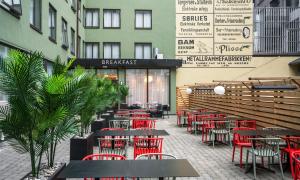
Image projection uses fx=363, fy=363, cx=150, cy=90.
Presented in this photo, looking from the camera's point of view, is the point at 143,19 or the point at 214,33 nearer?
the point at 214,33

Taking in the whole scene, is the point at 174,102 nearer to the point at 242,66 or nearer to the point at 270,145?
the point at 242,66

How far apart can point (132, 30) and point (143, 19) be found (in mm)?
1258

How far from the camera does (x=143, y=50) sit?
93.6 ft

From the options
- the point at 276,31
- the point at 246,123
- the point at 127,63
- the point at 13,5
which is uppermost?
the point at 276,31

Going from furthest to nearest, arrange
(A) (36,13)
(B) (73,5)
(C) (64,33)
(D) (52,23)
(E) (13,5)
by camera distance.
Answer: (B) (73,5)
(C) (64,33)
(D) (52,23)
(A) (36,13)
(E) (13,5)

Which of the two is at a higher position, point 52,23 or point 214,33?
point 214,33

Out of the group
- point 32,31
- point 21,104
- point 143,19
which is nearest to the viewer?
point 21,104

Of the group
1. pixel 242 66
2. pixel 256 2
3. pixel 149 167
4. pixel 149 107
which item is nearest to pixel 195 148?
pixel 149 167

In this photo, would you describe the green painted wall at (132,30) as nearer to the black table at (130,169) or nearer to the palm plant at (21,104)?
the black table at (130,169)

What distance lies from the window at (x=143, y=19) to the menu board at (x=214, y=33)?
2.22m

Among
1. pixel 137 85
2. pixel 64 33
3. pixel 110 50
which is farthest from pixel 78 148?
pixel 110 50

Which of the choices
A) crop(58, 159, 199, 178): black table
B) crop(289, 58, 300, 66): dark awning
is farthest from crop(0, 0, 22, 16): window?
crop(289, 58, 300, 66): dark awning

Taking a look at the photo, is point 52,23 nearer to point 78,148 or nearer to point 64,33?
point 64,33

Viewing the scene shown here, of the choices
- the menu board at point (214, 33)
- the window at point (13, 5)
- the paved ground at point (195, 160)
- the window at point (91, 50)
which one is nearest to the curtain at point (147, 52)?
the menu board at point (214, 33)
